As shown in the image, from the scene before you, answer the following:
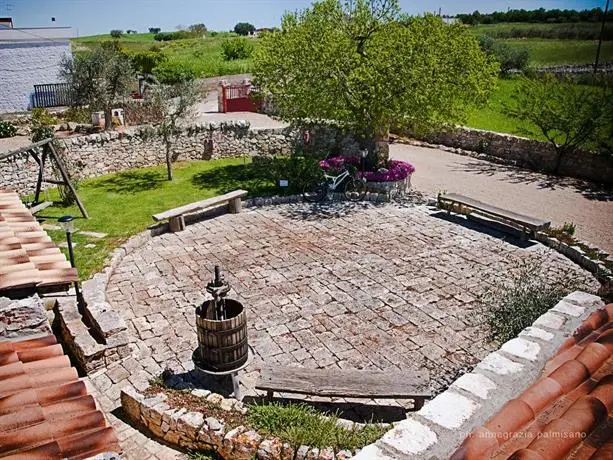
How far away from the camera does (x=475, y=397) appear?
335 centimetres

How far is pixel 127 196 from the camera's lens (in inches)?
583

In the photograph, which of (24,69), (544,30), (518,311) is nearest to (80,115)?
(24,69)

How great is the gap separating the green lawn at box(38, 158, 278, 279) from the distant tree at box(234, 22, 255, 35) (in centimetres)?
8240

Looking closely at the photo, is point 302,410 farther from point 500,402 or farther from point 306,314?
point 500,402

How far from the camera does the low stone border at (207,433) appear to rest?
529 centimetres

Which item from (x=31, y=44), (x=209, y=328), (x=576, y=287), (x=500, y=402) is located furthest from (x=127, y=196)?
(x=31, y=44)

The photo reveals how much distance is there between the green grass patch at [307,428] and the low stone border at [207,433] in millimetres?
113

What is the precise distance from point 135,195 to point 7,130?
10.0 meters

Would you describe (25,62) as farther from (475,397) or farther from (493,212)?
(475,397)

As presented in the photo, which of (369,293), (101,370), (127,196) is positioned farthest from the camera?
(127,196)

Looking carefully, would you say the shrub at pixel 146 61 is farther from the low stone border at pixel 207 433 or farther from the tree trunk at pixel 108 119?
the low stone border at pixel 207 433

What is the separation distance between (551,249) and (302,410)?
307 inches

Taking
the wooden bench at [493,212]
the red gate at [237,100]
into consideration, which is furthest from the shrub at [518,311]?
the red gate at [237,100]

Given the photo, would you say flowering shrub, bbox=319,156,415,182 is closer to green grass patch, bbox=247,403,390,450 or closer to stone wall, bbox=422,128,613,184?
stone wall, bbox=422,128,613,184
